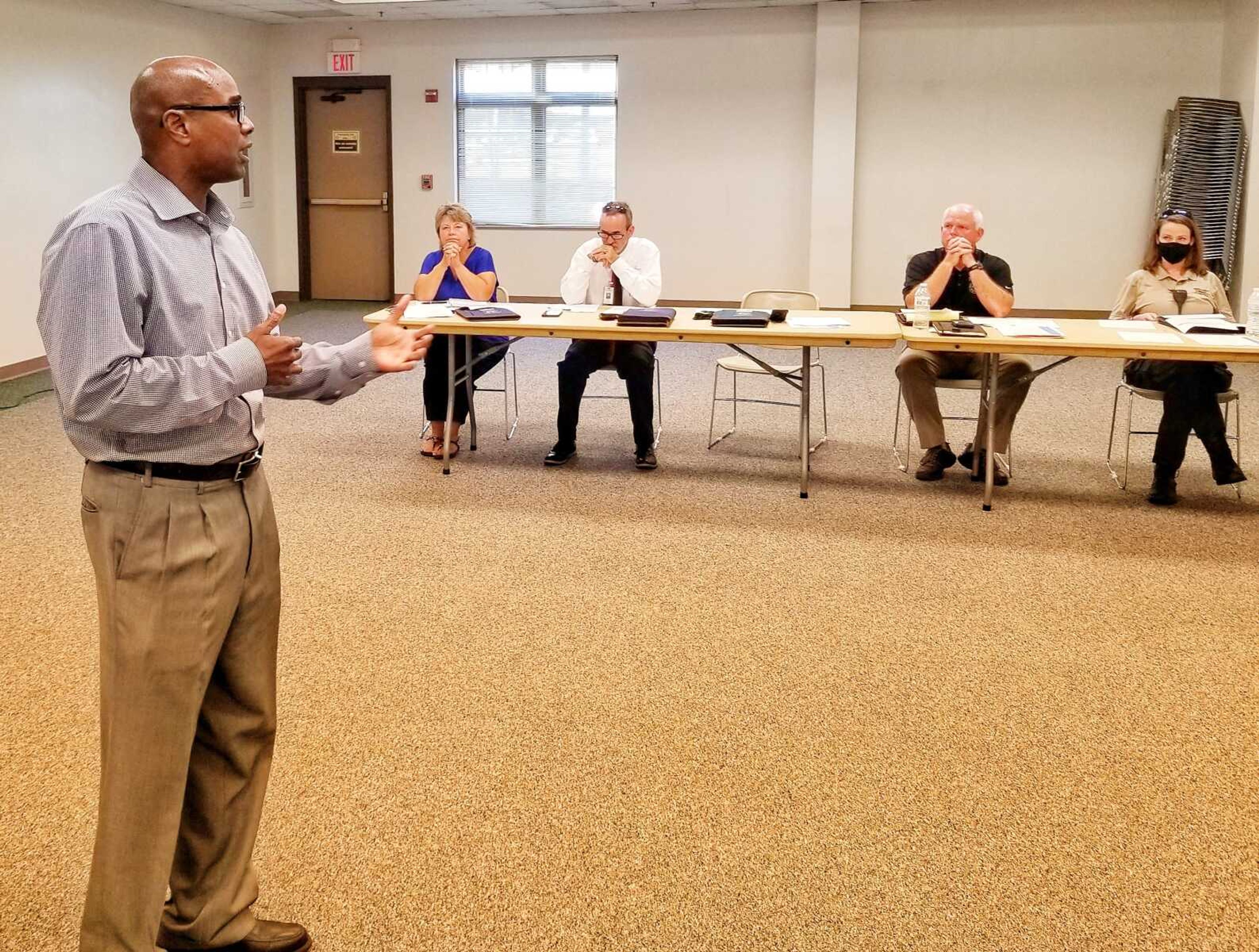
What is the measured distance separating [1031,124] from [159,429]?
935 cm

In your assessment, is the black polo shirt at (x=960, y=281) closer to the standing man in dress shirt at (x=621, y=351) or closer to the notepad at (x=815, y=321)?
the notepad at (x=815, y=321)

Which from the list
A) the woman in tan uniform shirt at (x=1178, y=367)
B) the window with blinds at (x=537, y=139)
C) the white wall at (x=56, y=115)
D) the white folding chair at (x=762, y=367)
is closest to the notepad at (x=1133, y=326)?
the woman in tan uniform shirt at (x=1178, y=367)

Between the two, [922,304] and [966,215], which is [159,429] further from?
[966,215]

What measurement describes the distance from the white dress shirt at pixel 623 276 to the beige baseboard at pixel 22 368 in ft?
12.4

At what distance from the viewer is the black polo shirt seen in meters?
5.36

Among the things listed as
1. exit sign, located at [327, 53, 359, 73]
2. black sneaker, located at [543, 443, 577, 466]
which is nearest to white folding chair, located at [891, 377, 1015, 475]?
black sneaker, located at [543, 443, 577, 466]

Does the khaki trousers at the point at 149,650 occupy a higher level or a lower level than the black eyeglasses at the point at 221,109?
lower

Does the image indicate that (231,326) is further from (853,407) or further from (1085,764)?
(853,407)

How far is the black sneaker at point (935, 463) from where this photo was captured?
17.4 ft

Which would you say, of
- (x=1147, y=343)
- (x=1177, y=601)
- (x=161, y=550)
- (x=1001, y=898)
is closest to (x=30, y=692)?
(x=161, y=550)

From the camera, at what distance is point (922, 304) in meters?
5.07

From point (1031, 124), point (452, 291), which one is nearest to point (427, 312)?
point (452, 291)

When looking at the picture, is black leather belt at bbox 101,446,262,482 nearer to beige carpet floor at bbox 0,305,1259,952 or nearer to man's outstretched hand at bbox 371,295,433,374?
man's outstretched hand at bbox 371,295,433,374

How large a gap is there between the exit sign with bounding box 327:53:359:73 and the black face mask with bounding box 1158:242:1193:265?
25.5 ft
